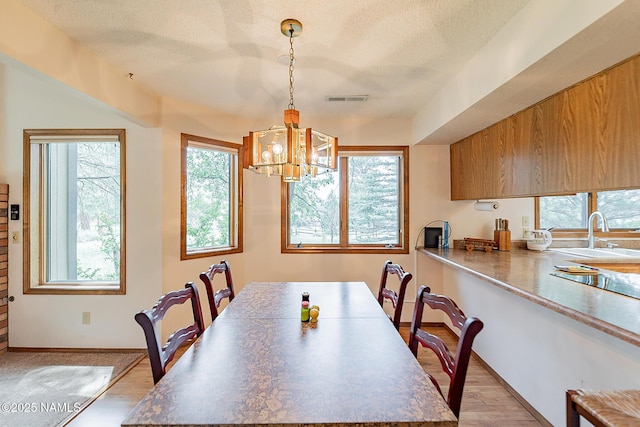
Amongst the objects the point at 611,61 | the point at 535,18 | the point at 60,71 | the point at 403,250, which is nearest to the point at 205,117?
the point at 60,71

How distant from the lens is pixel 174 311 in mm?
3113

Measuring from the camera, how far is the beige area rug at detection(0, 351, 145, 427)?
2.08 meters

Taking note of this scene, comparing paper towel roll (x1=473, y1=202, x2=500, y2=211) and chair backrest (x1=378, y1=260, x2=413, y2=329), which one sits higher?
paper towel roll (x1=473, y1=202, x2=500, y2=211)

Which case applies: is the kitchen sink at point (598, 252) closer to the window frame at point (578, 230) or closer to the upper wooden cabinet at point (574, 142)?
the window frame at point (578, 230)

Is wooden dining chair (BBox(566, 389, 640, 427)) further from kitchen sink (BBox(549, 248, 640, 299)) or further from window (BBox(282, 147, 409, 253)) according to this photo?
window (BBox(282, 147, 409, 253))

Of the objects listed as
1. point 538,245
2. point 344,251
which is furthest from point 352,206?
point 538,245

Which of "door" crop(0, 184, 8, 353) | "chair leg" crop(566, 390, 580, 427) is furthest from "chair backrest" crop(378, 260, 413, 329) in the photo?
"door" crop(0, 184, 8, 353)

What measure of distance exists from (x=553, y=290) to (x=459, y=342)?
92 centimetres

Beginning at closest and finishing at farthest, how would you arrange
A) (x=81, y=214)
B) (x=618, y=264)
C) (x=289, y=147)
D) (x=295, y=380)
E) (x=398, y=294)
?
(x=295, y=380) → (x=289, y=147) → (x=398, y=294) → (x=618, y=264) → (x=81, y=214)

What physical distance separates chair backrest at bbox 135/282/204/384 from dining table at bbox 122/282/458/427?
91mm

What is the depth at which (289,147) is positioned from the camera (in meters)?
1.65

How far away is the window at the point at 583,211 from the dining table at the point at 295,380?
2.83 metres

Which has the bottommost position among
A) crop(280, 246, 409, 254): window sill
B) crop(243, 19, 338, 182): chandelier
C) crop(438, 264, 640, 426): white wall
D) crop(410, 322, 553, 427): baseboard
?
crop(410, 322, 553, 427): baseboard

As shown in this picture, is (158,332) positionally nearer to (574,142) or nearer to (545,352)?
(545,352)
